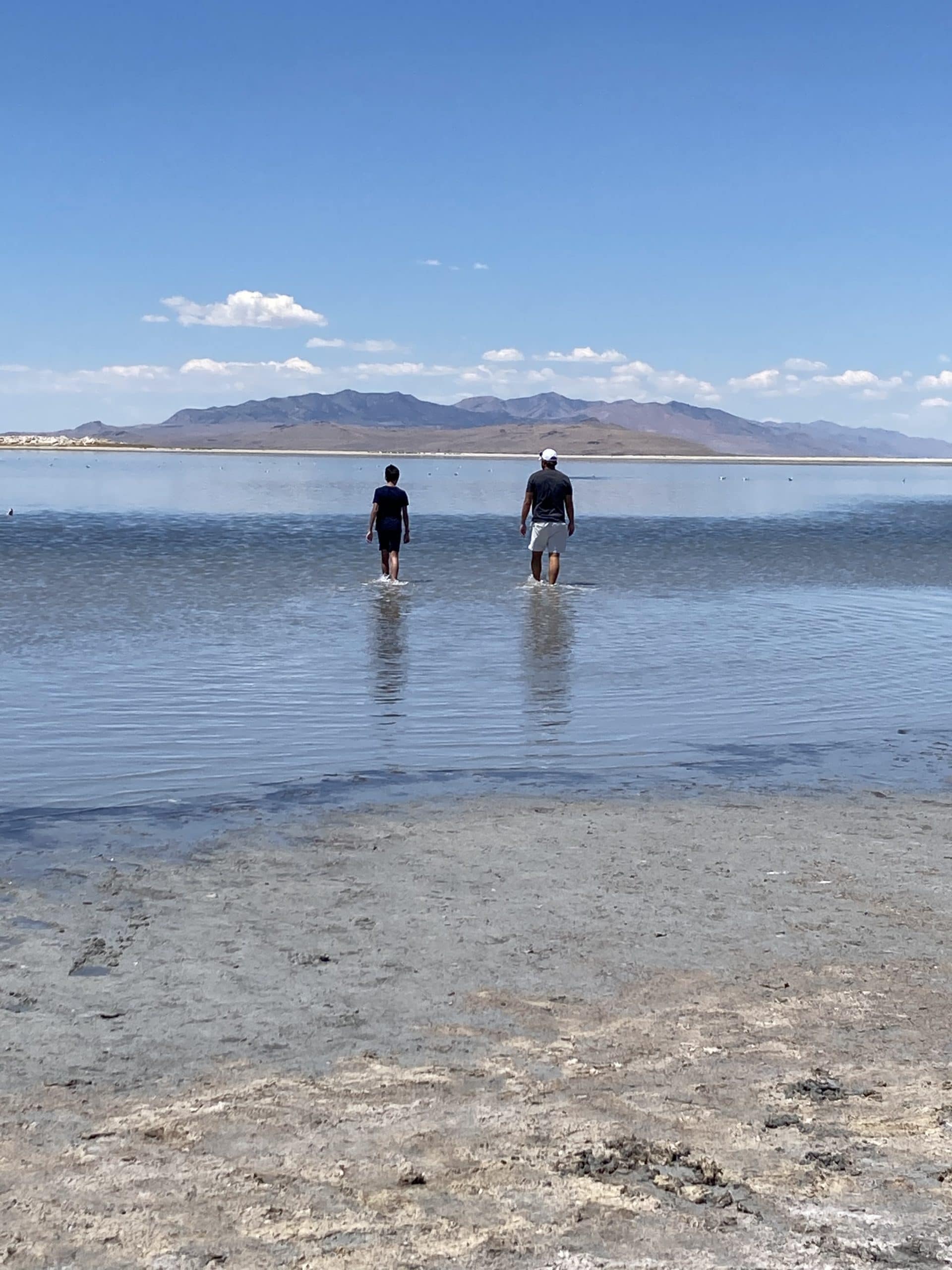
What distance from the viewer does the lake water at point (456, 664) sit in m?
9.67

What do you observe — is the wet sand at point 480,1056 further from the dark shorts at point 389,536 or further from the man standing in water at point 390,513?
the dark shorts at point 389,536

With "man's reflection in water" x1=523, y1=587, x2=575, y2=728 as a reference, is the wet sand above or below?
below

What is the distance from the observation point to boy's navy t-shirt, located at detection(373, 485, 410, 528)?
21.2m

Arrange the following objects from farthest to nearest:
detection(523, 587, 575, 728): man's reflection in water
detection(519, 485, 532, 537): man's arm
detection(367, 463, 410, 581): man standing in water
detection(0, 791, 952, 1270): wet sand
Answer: detection(367, 463, 410, 581): man standing in water, detection(519, 485, 532, 537): man's arm, detection(523, 587, 575, 728): man's reflection in water, detection(0, 791, 952, 1270): wet sand

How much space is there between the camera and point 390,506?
70.0 feet

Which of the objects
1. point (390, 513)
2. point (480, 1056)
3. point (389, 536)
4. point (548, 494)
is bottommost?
point (480, 1056)

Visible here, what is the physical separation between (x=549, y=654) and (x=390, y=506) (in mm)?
7180

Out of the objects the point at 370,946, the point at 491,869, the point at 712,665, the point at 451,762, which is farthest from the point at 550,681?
the point at 370,946

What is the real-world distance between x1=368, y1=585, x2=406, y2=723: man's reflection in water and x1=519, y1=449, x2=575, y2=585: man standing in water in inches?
92.7

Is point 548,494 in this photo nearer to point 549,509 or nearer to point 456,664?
point 549,509

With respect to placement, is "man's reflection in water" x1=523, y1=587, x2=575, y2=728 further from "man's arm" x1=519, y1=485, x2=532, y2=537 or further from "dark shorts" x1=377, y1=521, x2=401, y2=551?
"dark shorts" x1=377, y1=521, x2=401, y2=551

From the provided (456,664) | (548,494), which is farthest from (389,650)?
(548,494)

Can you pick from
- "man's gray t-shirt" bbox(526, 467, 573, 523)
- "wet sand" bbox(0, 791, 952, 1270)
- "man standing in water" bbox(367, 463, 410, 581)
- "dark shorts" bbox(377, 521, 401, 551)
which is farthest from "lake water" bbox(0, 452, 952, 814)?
"wet sand" bbox(0, 791, 952, 1270)

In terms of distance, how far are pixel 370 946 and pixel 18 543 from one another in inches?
1080
